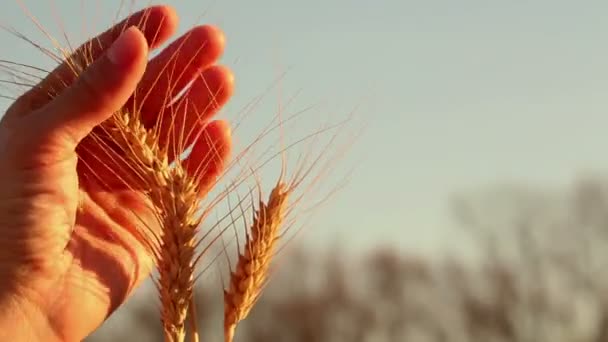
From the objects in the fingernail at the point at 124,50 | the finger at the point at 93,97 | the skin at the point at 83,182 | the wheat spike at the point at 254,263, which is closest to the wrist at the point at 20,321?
the skin at the point at 83,182

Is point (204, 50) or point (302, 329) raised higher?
point (302, 329)

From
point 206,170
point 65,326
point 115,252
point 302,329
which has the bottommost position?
point 65,326

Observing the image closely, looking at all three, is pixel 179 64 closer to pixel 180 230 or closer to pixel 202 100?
pixel 202 100

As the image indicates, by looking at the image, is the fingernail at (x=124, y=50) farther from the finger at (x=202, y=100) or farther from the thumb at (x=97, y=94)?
the finger at (x=202, y=100)

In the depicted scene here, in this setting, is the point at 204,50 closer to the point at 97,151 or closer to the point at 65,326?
the point at 97,151

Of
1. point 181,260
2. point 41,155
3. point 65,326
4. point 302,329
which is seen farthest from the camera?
point 302,329

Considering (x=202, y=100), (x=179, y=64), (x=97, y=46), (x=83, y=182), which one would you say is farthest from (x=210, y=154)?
(x=97, y=46)

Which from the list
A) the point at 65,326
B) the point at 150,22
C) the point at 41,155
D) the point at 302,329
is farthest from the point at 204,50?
the point at 302,329
